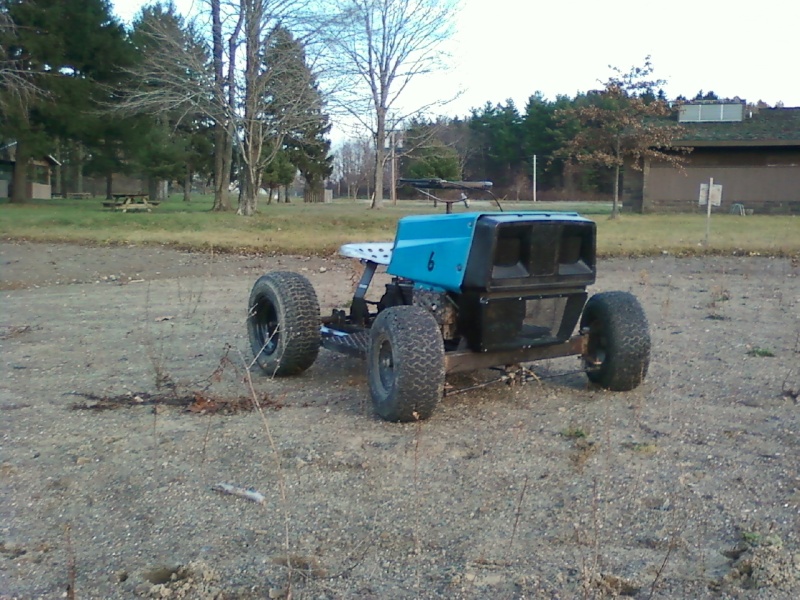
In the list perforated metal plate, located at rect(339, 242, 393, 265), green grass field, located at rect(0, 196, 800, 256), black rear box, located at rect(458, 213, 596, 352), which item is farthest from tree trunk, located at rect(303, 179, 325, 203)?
black rear box, located at rect(458, 213, 596, 352)

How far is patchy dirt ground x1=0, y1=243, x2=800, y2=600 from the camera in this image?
3.10 meters

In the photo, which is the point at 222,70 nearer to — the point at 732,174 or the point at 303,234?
the point at 303,234

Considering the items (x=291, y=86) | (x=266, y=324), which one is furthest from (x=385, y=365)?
(x=291, y=86)

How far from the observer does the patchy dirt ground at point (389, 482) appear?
3098mm

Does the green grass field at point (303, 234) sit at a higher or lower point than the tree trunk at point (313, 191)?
lower

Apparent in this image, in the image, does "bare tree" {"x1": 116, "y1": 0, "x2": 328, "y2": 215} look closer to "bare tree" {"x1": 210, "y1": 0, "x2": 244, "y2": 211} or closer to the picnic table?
"bare tree" {"x1": 210, "y1": 0, "x2": 244, "y2": 211}

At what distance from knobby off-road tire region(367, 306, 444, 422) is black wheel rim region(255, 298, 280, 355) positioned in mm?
1641

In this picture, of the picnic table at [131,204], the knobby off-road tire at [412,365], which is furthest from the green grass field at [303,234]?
the knobby off-road tire at [412,365]

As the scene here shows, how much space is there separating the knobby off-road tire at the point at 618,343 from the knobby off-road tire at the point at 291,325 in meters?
1.98

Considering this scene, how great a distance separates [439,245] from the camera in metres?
5.27

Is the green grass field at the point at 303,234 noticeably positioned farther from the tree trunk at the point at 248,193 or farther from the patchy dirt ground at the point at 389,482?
the patchy dirt ground at the point at 389,482

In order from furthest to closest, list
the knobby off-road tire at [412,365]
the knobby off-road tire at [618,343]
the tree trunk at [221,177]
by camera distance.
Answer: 1. the tree trunk at [221,177]
2. the knobby off-road tire at [618,343]
3. the knobby off-road tire at [412,365]

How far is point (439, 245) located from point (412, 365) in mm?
891

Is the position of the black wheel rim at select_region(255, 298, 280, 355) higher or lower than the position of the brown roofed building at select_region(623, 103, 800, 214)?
lower
